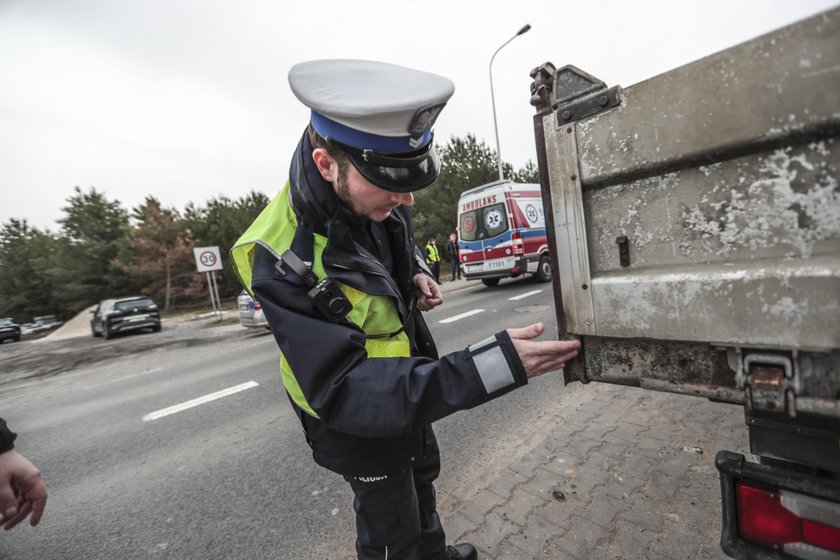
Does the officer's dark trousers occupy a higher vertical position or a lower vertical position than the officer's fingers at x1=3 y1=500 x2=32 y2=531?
lower

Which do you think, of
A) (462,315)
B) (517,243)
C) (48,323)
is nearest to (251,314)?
(462,315)

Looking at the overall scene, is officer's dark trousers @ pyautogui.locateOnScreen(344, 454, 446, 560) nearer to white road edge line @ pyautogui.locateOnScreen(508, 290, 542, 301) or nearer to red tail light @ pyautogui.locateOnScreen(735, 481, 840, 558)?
red tail light @ pyautogui.locateOnScreen(735, 481, 840, 558)

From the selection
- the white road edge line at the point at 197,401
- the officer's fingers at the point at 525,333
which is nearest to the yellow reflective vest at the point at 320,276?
the officer's fingers at the point at 525,333

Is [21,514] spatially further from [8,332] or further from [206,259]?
[8,332]

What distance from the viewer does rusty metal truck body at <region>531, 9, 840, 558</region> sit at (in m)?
0.73

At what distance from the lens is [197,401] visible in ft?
15.6

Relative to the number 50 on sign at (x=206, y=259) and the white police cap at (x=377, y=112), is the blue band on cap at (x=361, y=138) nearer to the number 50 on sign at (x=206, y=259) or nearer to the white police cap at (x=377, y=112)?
the white police cap at (x=377, y=112)

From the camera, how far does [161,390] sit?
18.0ft

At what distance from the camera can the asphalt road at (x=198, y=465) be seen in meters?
2.32

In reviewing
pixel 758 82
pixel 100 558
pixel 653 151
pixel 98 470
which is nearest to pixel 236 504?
pixel 100 558

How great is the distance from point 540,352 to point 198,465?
330cm

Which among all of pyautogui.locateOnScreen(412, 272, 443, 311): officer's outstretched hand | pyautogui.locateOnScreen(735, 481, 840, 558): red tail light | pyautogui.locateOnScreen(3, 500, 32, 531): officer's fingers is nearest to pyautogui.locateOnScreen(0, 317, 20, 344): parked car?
pyautogui.locateOnScreen(3, 500, 32, 531): officer's fingers

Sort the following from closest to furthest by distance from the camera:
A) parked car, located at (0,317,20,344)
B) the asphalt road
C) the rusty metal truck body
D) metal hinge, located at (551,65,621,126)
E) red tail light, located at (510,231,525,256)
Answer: the rusty metal truck body
metal hinge, located at (551,65,621,126)
the asphalt road
red tail light, located at (510,231,525,256)
parked car, located at (0,317,20,344)

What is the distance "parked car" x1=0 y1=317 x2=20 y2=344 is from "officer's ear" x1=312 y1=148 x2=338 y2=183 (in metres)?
28.7
